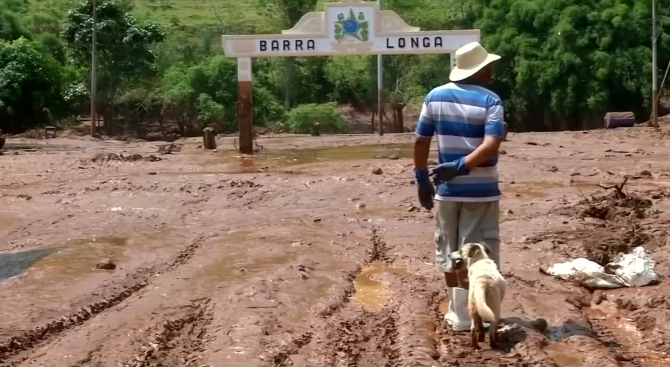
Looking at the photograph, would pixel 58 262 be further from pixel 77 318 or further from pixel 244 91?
pixel 244 91

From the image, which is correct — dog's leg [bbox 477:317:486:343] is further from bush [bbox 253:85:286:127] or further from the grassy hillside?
the grassy hillside

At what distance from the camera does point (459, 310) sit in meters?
5.39

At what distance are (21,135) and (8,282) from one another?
27687 millimetres

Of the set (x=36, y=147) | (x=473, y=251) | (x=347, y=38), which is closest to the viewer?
(x=473, y=251)

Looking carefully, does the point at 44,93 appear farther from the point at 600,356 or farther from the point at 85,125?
the point at 600,356

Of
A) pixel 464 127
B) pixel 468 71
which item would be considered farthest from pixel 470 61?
pixel 464 127

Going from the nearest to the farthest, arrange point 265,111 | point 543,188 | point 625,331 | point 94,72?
point 625,331 < point 543,188 < point 94,72 < point 265,111

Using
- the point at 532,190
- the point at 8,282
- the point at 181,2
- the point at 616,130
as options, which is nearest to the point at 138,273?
the point at 8,282

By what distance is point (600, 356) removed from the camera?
500 cm

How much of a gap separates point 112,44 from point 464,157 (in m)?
32.8

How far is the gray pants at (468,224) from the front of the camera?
536 cm

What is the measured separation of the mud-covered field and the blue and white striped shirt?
0.87 m

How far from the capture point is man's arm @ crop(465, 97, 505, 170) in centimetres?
512

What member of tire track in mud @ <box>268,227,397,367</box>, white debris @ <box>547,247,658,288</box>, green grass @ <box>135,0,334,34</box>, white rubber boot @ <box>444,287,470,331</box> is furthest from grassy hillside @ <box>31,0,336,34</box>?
white rubber boot @ <box>444,287,470,331</box>
